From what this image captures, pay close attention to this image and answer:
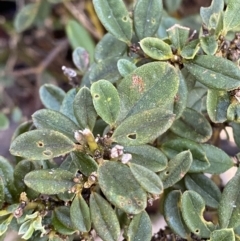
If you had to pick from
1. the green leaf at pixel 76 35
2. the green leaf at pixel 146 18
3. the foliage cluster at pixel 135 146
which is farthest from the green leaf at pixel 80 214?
the green leaf at pixel 76 35

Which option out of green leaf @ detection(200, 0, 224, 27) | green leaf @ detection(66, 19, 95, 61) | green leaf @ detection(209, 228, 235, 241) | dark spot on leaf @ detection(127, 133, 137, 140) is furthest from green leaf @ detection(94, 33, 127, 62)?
green leaf @ detection(66, 19, 95, 61)

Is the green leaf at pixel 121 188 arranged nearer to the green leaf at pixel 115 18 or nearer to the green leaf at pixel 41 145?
the green leaf at pixel 41 145

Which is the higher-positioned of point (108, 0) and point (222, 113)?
point (108, 0)

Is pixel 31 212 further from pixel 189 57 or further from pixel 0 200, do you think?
pixel 189 57

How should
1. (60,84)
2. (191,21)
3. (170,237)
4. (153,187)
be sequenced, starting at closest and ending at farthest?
(153,187), (170,237), (191,21), (60,84)

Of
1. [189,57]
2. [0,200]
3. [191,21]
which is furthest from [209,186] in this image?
[191,21]

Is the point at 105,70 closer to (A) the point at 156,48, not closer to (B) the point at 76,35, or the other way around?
(A) the point at 156,48
